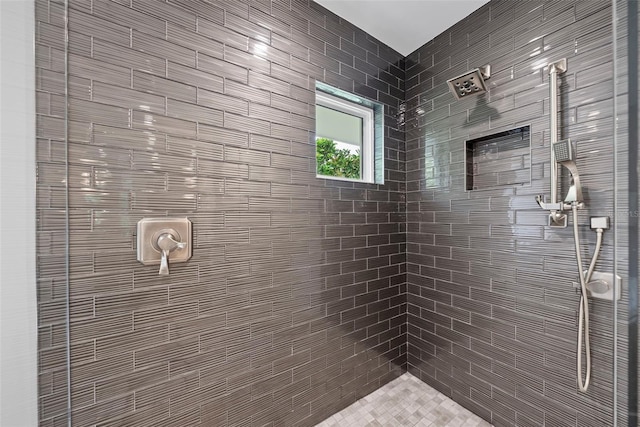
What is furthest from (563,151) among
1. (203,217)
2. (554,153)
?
(203,217)

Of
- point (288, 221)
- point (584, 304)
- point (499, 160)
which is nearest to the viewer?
point (584, 304)

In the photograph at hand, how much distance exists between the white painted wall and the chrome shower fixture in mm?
1873

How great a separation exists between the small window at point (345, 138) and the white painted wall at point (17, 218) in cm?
122

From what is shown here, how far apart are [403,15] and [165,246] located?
189 cm

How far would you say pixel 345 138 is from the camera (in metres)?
1.83

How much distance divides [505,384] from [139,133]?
222 centimetres

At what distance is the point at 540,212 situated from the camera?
131 centimetres

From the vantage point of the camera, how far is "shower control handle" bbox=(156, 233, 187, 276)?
99cm

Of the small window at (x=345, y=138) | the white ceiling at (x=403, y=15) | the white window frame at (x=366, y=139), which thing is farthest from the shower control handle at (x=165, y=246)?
the white ceiling at (x=403, y=15)

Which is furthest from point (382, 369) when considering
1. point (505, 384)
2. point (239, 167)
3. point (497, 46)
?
point (497, 46)

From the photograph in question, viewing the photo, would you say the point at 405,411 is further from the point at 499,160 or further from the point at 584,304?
the point at 499,160

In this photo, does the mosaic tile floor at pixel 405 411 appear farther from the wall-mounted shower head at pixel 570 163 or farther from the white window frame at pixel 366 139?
the white window frame at pixel 366 139

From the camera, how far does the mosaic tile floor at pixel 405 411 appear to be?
4.93 ft

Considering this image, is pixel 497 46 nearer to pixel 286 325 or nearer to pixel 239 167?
pixel 239 167
